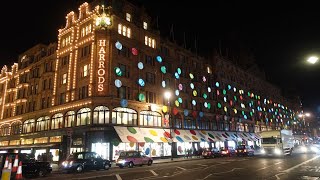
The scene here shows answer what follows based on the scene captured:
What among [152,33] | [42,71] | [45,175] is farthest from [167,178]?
[42,71]

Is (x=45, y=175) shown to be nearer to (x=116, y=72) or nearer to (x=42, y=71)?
(x=116, y=72)

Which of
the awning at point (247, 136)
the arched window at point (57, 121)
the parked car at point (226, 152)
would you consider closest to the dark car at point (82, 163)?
the arched window at point (57, 121)

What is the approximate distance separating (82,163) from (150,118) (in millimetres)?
18653

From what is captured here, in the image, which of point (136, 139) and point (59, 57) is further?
point (59, 57)

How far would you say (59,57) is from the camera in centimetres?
4472

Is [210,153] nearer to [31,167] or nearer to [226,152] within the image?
[226,152]

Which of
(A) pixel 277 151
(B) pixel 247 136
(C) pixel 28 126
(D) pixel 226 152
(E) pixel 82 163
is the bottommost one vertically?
(D) pixel 226 152

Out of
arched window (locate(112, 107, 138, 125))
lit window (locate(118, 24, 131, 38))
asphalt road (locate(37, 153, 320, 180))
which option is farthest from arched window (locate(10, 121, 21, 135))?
asphalt road (locate(37, 153, 320, 180))

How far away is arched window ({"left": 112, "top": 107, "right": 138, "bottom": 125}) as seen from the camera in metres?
36.7

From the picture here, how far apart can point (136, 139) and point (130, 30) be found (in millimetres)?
17733

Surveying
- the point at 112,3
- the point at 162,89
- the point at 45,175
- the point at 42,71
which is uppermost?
the point at 112,3

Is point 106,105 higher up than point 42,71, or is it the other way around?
point 42,71

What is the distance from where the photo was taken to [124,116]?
124 feet

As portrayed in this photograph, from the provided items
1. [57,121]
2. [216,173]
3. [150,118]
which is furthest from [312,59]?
[57,121]
